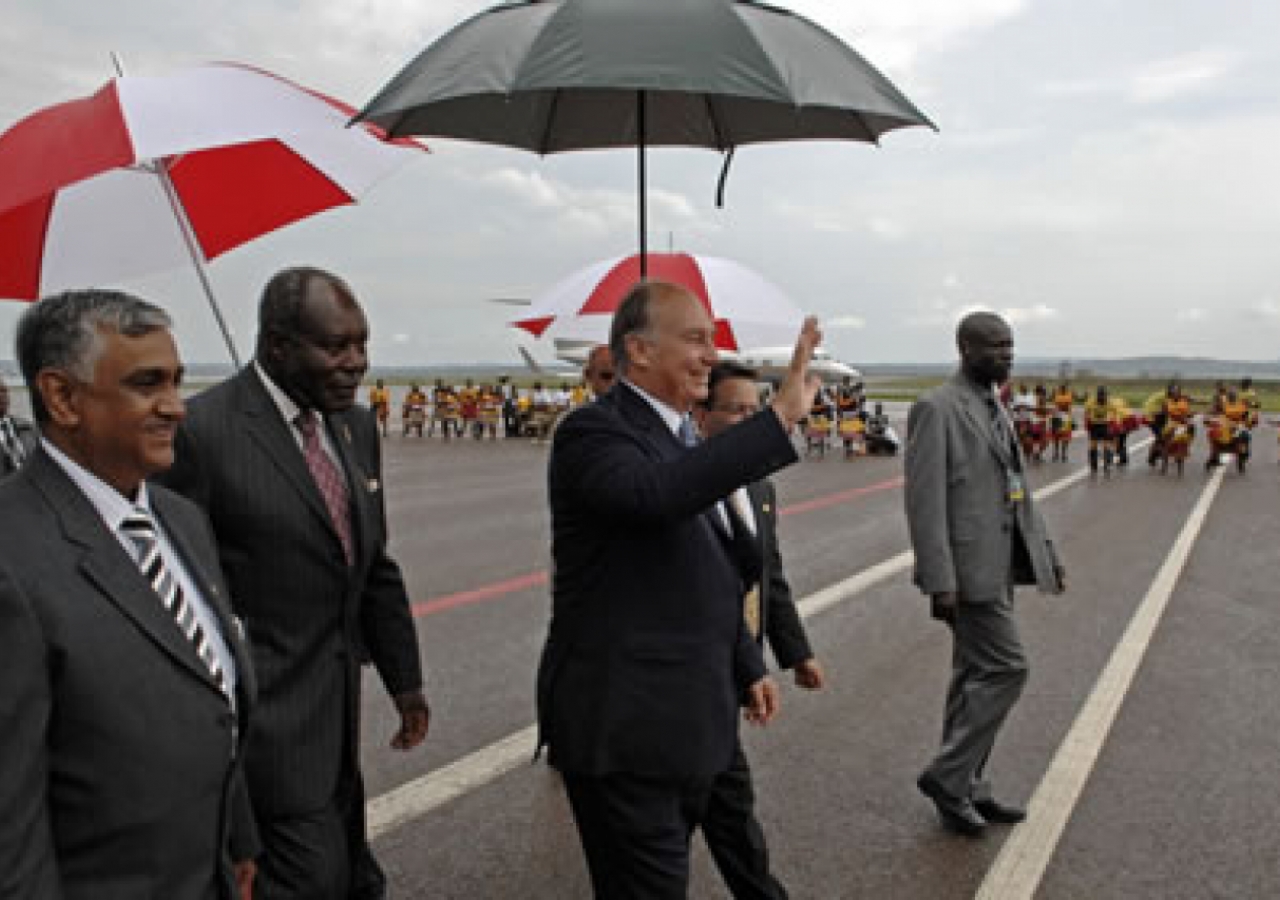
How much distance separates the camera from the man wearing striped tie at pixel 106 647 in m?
1.58

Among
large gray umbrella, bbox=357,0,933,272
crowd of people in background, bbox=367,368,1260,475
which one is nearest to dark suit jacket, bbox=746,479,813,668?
large gray umbrella, bbox=357,0,933,272

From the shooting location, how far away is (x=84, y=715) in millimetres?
1652

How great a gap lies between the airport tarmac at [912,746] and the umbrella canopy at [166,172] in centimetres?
225

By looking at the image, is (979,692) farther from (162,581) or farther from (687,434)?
(162,581)

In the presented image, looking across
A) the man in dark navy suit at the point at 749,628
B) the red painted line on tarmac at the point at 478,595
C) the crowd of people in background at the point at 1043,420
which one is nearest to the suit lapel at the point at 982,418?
the man in dark navy suit at the point at 749,628

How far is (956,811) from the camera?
415 centimetres

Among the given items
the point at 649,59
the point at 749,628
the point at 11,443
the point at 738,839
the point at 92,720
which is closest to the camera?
the point at 92,720

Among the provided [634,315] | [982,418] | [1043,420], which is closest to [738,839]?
[634,315]

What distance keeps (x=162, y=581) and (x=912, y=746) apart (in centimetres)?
407

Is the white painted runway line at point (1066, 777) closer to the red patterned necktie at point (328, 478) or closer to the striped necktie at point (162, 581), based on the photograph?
the red patterned necktie at point (328, 478)

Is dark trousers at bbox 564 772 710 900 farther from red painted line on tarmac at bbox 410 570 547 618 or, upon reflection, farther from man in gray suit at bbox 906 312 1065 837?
red painted line on tarmac at bbox 410 570 547 618

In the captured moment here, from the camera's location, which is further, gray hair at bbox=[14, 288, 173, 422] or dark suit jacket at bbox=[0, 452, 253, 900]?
gray hair at bbox=[14, 288, 173, 422]

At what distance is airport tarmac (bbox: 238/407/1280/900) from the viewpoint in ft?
12.7

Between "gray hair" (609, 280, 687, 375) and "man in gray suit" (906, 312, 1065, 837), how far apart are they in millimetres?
1993
